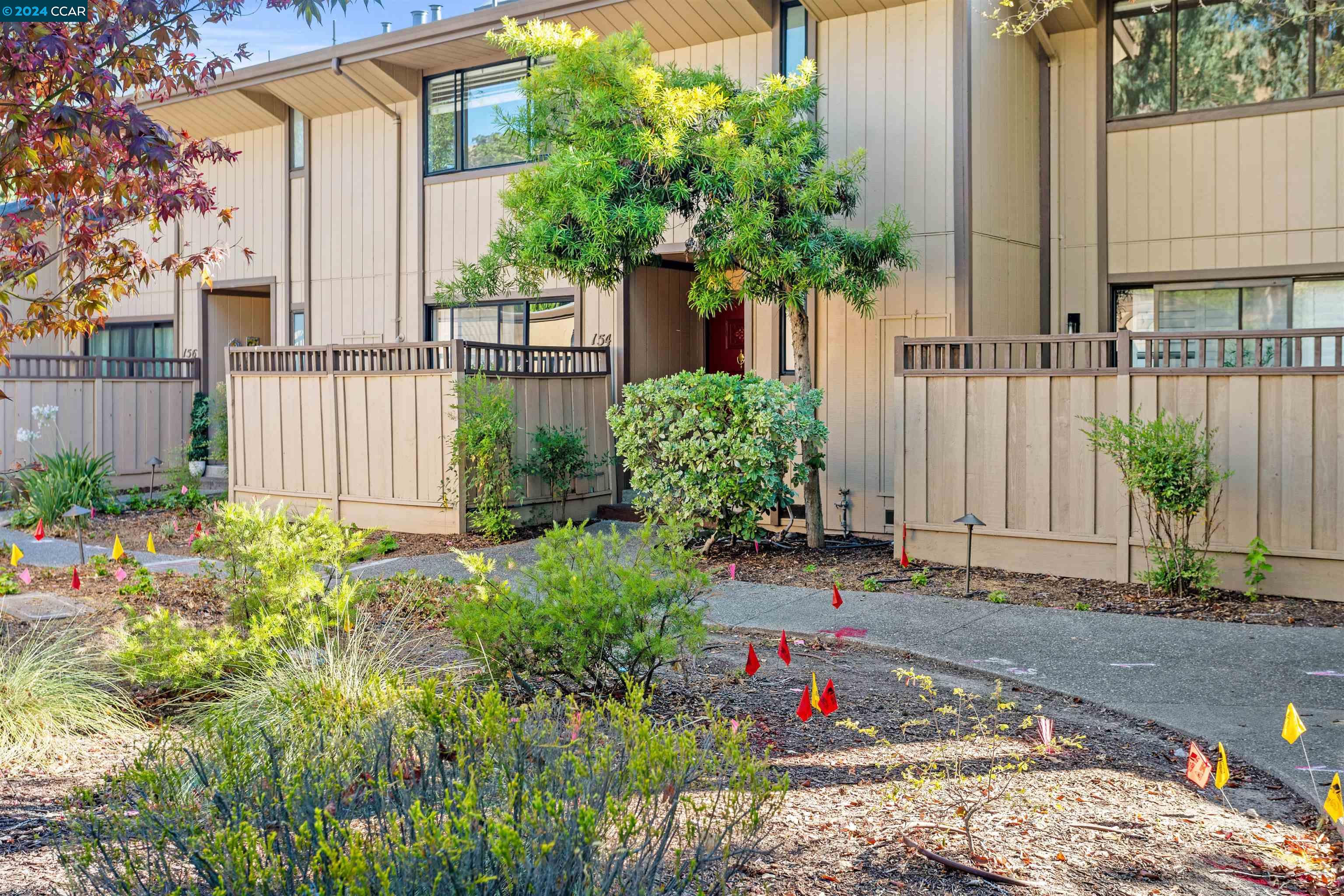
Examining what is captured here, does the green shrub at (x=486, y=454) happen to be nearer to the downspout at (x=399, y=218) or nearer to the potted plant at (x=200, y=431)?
the downspout at (x=399, y=218)

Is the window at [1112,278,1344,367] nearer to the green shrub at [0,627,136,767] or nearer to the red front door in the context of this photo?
the red front door

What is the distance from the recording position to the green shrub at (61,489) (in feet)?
41.1

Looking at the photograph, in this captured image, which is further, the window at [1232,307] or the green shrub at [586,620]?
the window at [1232,307]

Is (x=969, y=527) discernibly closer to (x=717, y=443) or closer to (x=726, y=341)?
(x=717, y=443)

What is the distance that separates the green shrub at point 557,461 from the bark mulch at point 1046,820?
6788 mm

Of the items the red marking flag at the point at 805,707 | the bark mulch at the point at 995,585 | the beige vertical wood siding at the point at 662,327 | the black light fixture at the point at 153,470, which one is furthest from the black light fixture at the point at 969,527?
the black light fixture at the point at 153,470

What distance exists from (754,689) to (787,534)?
5.37 m

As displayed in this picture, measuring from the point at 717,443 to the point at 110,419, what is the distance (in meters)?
10.8

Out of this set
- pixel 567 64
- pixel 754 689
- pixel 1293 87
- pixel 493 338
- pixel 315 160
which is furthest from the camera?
pixel 315 160

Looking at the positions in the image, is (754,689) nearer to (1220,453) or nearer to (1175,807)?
(1175,807)

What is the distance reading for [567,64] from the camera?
10.3 metres

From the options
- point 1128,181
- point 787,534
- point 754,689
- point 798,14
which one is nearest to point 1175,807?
point 754,689

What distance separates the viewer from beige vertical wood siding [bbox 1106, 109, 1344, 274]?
35.9 feet

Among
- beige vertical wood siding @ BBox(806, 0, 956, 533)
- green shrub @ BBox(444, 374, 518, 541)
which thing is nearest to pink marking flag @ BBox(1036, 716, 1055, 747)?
beige vertical wood siding @ BBox(806, 0, 956, 533)
